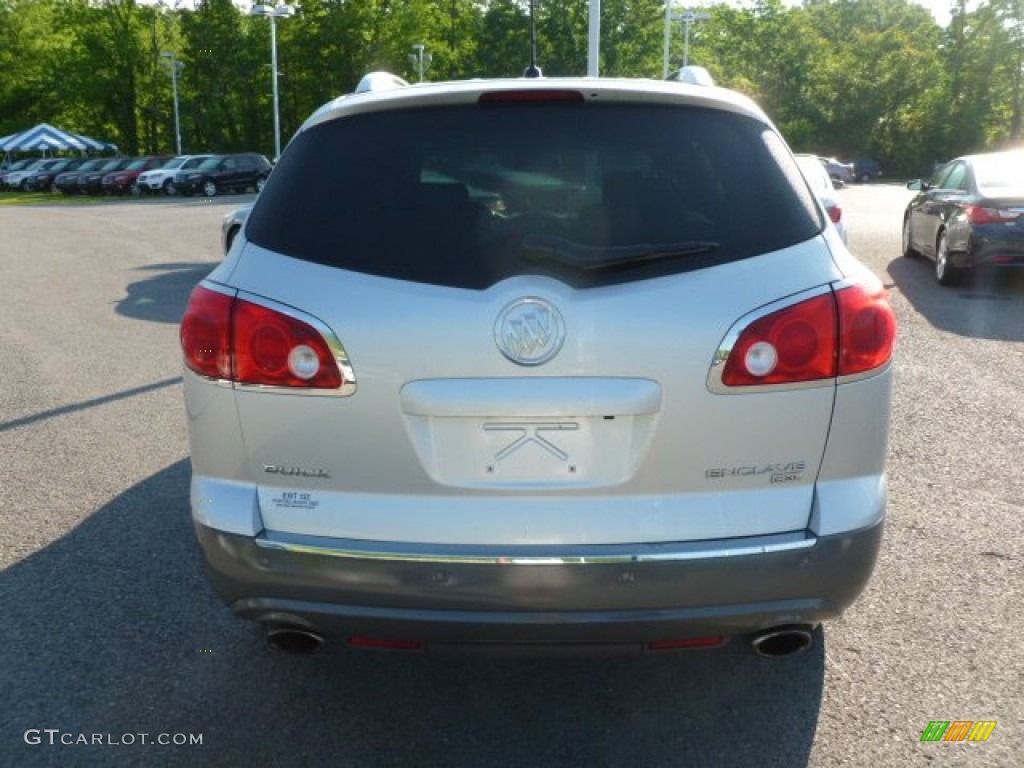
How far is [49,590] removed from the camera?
4.11 m

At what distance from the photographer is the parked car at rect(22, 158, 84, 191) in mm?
51406

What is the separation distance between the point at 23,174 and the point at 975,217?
50133 millimetres

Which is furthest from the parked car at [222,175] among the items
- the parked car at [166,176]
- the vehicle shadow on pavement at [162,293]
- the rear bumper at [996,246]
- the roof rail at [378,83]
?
the roof rail at [378,83]

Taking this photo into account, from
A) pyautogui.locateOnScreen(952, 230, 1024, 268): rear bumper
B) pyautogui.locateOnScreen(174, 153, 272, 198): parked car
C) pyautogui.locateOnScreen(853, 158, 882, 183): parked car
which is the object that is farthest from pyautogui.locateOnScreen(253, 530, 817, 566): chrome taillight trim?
pyautogui.locateOnScreen(853, 158, 882, 183): parked car

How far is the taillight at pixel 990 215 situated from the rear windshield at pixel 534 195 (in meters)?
10.00

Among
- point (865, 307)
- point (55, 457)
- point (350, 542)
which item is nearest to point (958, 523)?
point (865, 307)

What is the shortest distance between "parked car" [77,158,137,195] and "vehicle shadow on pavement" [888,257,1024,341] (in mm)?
39561

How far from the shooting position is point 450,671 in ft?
11.5

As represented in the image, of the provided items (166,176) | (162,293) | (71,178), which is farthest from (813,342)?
(71,178)

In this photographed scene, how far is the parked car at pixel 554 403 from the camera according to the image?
103 inches

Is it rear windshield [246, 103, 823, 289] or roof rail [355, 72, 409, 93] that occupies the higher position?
roof rail [355, 72, 409, 93]

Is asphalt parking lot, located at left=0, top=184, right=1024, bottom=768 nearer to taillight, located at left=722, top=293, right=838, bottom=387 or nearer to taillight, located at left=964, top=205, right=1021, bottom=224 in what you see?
taillight, located at left=722, top=293, right=838, bottom=387

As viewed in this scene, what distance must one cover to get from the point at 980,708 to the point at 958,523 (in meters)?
1.73

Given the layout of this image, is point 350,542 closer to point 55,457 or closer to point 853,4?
point 55,457
